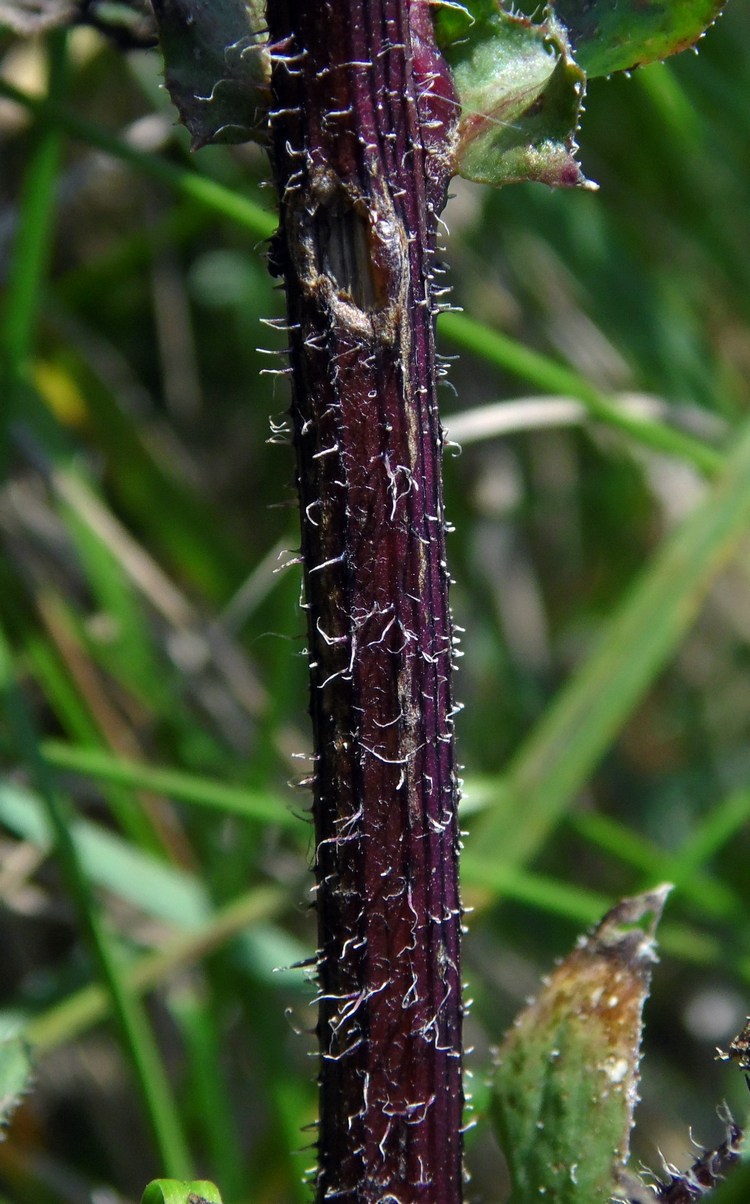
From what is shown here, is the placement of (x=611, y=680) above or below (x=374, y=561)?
above

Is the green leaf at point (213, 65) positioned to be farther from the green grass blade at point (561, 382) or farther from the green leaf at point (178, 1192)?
the green grass blade at point (561, 382)

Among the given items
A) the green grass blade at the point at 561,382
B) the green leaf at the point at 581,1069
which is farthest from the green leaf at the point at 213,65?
the green grass blade at the point at 561,382

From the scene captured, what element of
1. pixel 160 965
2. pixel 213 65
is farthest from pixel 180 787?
pixel 213 65

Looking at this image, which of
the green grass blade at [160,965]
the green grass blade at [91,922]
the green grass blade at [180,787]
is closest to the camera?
the green grass blade at [91,922]

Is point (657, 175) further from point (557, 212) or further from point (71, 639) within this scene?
point (71, 639)

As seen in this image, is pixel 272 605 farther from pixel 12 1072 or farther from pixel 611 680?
pixel 12 1072

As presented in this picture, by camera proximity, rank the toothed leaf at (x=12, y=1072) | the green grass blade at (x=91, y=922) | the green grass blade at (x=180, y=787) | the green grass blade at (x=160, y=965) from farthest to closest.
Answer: the green grass blade at (x=160, y=965) < the green grass blade at (x=180, y=787) < the green grass blade at (x=91, y=922) < the toothed leaf at (x=12, y=1072)

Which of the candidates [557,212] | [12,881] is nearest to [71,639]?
[12,881]
